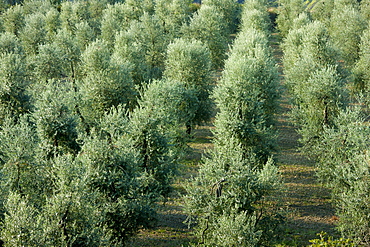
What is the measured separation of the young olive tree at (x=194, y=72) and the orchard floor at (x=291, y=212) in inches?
224

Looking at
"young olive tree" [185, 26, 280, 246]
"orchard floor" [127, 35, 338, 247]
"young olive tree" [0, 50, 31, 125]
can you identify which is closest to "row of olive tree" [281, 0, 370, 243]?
"orchard floor" [127, 35, 338, 247]

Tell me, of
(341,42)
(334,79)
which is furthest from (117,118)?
(341,42)

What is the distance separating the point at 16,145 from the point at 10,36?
4044cm

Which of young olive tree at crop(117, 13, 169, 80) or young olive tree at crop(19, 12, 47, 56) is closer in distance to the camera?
young olive tree at crop(117, 13, 169, 80)

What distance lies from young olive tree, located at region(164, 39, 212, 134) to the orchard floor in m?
5.68

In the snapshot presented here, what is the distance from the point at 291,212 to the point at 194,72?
947 inches

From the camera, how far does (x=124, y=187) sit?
2852 cm

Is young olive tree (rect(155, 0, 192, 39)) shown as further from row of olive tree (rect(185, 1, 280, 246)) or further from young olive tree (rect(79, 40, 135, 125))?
row of olive tree (rect(185, 1, 280, 246))

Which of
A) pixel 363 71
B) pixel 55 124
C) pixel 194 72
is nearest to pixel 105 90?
pixel 55 124

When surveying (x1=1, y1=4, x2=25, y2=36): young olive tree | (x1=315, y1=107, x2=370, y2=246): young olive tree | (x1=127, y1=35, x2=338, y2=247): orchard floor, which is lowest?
(x1=127, y1=35, x2=338, y2=247): orchard floor

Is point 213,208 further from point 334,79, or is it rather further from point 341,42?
point 341,42

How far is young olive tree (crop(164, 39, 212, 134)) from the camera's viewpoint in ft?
166

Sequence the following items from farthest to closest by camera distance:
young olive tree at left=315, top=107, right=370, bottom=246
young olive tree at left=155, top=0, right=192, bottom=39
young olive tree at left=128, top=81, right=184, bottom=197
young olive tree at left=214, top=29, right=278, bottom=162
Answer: young olive tree at left=155, top=0, right=192, bottom=39
young olive tree at left=214, top=29, right=278, bottom=162
young olive tree at left=128, top=81, right=184, bottom=197
young olive tree at left=315, top=107, right=370, bottom=246

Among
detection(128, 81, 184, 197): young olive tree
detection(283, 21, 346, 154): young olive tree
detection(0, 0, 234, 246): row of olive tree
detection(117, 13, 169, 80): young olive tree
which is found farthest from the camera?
detection(117, 13, 169, 80): young olive tree
